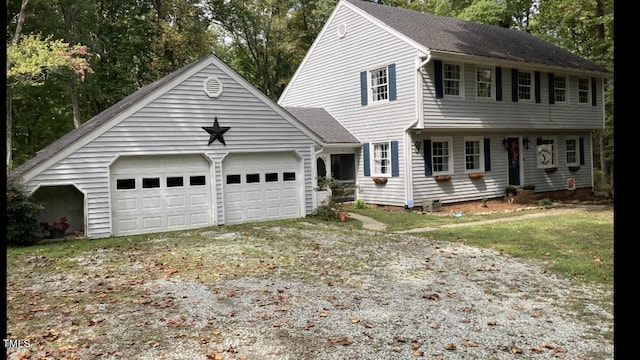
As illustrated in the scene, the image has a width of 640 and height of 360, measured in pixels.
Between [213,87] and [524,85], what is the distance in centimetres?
1318

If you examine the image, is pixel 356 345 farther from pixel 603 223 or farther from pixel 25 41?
pixel 25 41

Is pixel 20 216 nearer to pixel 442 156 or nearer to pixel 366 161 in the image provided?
pixel 366 161

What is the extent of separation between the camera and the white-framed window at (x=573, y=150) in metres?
22.5

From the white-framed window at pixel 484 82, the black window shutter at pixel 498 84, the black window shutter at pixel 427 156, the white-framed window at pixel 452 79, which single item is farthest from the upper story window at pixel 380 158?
the black window shutter at pixel 498 84

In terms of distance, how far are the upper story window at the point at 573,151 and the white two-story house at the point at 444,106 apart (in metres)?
0.05

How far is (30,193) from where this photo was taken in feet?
37.5

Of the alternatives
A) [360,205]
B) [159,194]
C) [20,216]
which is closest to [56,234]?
[20,216]

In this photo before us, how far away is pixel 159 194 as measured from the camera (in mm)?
13414

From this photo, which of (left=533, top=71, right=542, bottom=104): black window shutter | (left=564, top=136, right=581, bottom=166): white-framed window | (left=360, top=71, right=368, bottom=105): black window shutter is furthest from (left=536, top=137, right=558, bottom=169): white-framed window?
(left=360, top=71, right=368, bottom=105): black window shutter

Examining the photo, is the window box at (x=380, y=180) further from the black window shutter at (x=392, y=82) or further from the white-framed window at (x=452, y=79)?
the white-framed window at (x=452, y=79)

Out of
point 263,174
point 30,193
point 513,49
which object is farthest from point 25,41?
point 513,49

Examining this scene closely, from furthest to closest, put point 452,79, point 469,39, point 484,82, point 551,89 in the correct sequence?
point 551,89
point 469,39
point 484,82
point 452,79

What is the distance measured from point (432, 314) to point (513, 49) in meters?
17.5

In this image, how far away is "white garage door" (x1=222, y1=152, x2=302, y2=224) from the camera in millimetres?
14680
